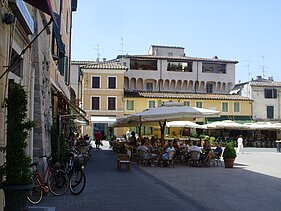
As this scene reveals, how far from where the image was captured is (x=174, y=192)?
10.3 meters

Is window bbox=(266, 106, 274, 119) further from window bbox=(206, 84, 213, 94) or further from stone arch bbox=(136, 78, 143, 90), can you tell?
stone arch bbox=(136, 78, 143, 90)

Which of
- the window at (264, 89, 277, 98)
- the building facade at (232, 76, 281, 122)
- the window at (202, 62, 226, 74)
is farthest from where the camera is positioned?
the window at (202, 62, 226, 74)

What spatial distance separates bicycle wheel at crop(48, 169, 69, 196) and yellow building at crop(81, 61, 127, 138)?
40.5m

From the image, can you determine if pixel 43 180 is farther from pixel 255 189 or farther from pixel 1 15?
pixel 255 189

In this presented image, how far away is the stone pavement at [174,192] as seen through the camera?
8422mm

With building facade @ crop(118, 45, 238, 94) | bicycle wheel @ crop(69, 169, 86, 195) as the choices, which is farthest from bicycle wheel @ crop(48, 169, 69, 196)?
building facade @ crop(118, 45, 238, 94)

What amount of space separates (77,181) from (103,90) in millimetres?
41113

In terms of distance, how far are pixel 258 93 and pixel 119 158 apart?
129 ft

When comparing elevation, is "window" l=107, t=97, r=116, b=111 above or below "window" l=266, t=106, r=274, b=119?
above

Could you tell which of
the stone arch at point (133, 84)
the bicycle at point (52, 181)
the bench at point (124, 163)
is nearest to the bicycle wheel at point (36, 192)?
the bicycle at point (52, 181)

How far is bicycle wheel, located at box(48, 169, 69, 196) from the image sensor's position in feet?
30.3

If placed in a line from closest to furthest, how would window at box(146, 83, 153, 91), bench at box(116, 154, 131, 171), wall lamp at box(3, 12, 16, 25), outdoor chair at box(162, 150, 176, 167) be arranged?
wall lamp at box(3, 12, 16, 25) → bench at box(116, 154, 131, 171) → outdoor chair at box(162, 150, 176, 167) → window at box(146, 83, 153, 91)

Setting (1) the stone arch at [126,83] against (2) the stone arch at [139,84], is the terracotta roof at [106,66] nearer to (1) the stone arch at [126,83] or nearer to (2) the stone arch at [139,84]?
(1) the stone arch at [126,83]

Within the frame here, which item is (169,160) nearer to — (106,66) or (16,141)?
(16,141)
